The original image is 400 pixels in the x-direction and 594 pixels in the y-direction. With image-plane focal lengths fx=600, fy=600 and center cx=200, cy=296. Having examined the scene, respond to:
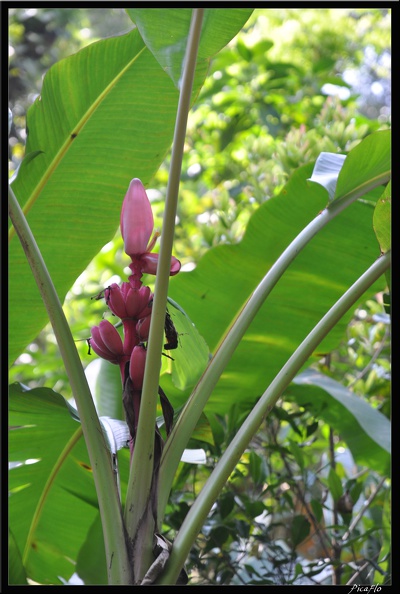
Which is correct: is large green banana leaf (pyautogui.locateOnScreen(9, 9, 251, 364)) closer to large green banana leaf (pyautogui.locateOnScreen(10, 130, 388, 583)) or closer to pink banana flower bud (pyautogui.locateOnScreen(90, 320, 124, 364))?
large green banana leaf (pyautogui.locateOnScreen(10, 130, 388, 583))

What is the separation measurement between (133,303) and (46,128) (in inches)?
14.5

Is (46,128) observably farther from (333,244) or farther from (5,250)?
(333,244)

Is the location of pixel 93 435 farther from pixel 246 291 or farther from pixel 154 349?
pixel 246 291

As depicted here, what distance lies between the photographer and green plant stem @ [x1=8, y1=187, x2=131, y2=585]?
52 cm

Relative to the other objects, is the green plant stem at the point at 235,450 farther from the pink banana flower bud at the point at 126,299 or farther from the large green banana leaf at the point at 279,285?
the large green banana leaf at the point at 279,285

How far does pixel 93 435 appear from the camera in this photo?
1.81 feet

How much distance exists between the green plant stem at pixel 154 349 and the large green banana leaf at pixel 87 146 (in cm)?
28

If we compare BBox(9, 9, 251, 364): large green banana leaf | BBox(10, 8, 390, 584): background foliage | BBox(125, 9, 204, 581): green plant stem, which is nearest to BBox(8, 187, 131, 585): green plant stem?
BBox(125, 9, 204, 581): green plant stem

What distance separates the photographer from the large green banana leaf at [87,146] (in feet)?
2.65

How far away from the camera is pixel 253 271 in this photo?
0.90m

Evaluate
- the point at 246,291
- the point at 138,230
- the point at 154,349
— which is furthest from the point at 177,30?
the point at 246,291

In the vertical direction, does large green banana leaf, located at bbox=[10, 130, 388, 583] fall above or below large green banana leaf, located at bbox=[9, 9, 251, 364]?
below

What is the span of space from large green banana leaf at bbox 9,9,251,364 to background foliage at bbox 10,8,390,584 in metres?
0.04

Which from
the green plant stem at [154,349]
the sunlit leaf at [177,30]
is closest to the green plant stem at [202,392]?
the green plant stem at [154,349]
